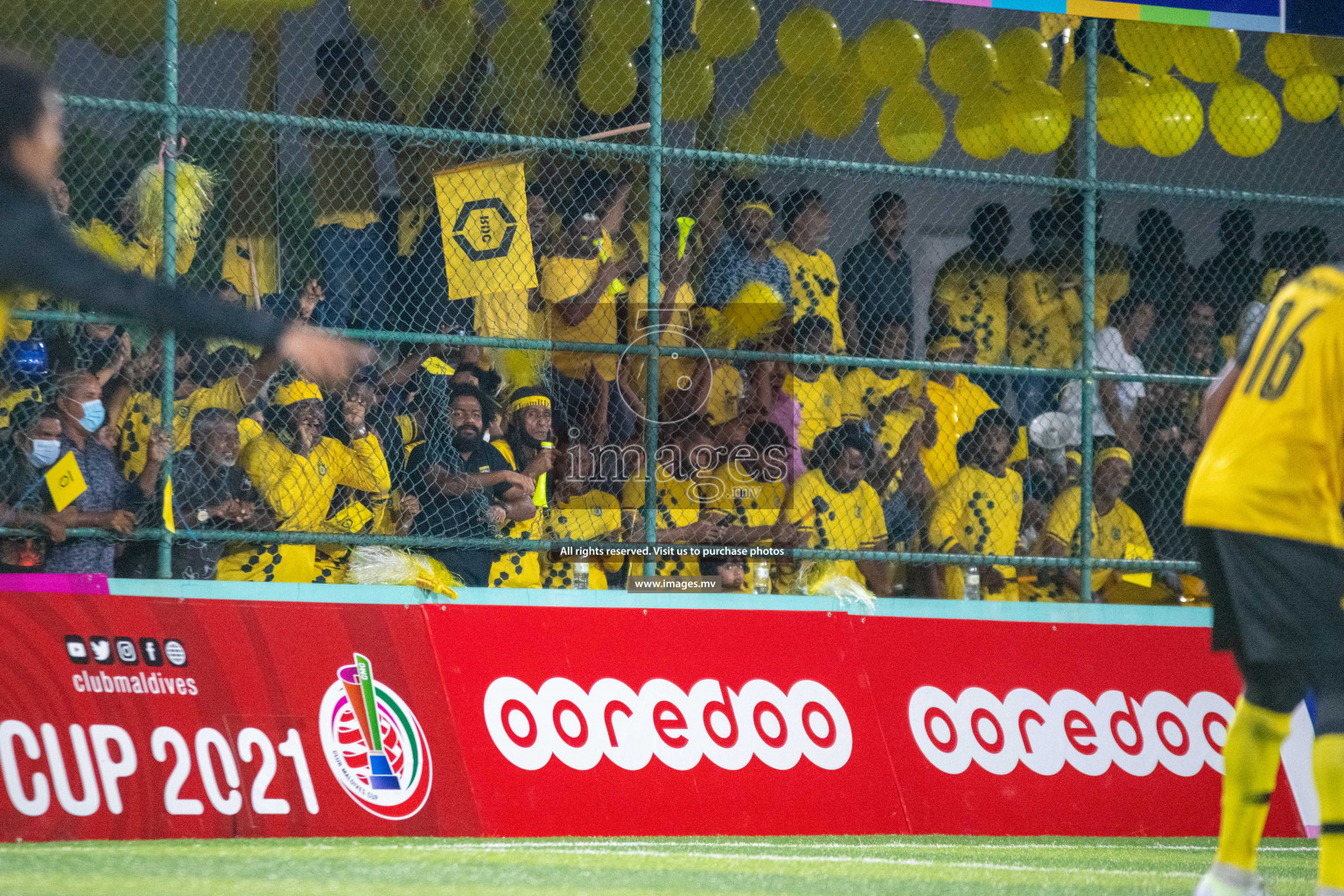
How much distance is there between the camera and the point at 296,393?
827cm

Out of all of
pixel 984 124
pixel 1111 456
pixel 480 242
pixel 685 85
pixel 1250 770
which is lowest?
pixel 1250 770

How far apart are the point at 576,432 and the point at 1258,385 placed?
450 centimetres

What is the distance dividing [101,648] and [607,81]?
4242 millimetres

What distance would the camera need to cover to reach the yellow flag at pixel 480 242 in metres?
8.53

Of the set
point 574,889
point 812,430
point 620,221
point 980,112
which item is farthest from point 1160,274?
point 574,889

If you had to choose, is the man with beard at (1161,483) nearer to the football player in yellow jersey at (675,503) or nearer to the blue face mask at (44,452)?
the football player in yellow jersey at (675,503)

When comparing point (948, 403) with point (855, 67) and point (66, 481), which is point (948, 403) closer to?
point (855, 67)

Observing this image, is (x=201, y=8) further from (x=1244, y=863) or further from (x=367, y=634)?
(x=1244, y=863)

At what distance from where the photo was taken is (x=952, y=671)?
26.3ft

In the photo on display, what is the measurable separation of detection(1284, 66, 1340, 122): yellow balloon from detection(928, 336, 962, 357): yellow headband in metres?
3.07

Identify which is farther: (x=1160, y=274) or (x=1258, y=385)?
(x=1160, y=274)

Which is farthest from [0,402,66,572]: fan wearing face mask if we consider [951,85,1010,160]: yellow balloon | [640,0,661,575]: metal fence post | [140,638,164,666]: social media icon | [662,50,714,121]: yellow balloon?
[951,85,1010,160]: yellow balloon

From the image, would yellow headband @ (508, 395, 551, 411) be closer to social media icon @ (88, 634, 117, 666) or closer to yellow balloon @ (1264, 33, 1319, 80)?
social media icon @ (88, 634, 117, 666)

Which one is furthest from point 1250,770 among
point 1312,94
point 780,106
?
point 1312,94
